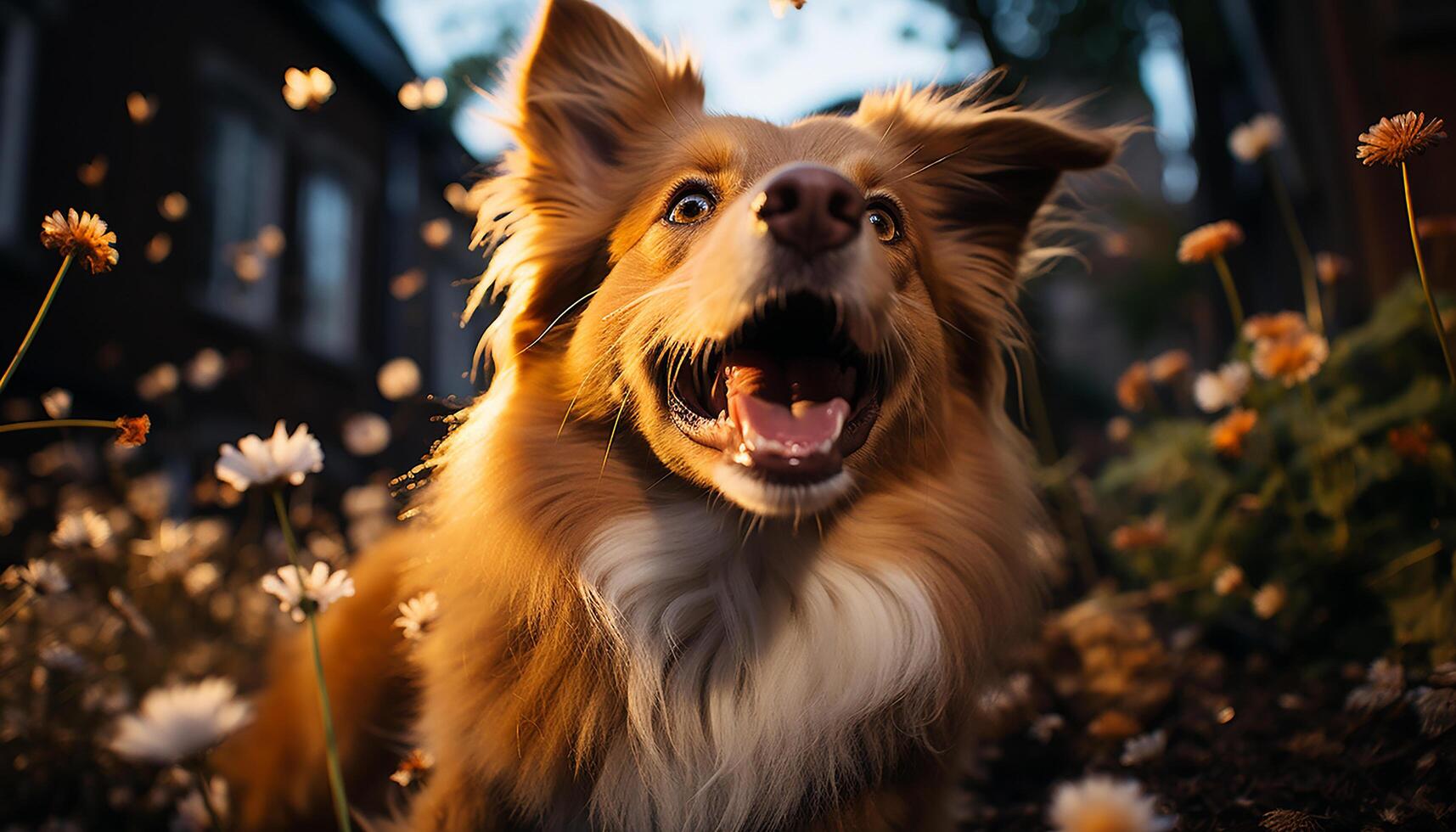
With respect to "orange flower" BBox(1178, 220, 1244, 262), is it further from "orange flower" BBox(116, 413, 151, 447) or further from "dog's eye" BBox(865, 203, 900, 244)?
"orange flower" BBox(116, 413, 151, 447)

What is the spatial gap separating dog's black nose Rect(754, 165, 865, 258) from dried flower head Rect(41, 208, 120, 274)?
1.20 meters

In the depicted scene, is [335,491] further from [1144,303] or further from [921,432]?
[1144,303]

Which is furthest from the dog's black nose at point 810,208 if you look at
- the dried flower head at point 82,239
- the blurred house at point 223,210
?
the blurred house at point 223,210

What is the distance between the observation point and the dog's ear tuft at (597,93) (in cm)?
256

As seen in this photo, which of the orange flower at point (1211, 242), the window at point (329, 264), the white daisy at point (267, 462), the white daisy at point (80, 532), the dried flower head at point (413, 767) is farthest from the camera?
the window at point (329, 264)

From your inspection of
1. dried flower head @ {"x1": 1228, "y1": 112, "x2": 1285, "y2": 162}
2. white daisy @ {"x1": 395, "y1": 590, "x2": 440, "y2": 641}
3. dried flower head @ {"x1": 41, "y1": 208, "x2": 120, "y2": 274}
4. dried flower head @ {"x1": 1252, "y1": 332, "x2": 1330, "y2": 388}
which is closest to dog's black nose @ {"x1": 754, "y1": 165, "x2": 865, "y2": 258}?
white daisy @ {"x1": 395, "y1": 590, "x2": 440, "y2": 641}

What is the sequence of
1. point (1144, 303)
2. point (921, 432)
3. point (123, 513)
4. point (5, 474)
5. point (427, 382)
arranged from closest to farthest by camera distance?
point (921, 432) → point (123, 513) → point (5, 474) → point (427, 382) → point (1144, 303)

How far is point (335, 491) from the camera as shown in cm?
854

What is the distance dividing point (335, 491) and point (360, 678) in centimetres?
616

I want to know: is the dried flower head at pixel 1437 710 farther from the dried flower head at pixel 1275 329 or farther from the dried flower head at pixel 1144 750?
the dried flower head at pixel 1275 329

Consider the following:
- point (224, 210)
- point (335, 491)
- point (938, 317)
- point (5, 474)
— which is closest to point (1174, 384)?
point (938, 317)

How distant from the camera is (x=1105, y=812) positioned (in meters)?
1.39

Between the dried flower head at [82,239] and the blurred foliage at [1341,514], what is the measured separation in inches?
117

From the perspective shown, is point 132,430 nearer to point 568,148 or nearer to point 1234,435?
point 568,148
